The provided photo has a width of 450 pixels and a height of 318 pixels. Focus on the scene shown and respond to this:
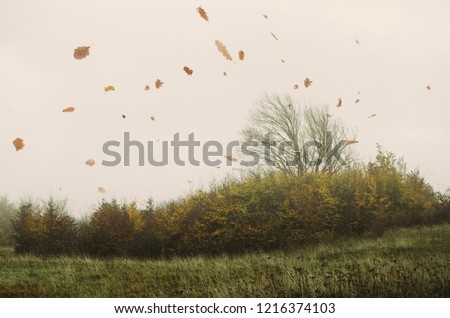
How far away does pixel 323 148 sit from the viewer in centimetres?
3155

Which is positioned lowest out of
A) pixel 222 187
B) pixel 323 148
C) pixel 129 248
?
pixel 129 248

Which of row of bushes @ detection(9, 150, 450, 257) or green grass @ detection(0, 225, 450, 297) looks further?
row of bushes @ detection(9, 150, 450, 257)

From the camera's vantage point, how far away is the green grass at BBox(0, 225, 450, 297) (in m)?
8.83

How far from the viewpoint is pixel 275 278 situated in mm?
10414

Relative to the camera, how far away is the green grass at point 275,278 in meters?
8.83

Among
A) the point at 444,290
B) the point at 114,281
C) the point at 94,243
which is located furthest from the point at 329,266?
the point at 94,243

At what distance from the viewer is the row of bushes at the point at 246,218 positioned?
2172 cm

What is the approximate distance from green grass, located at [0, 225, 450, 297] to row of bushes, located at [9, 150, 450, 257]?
3463 millimetres

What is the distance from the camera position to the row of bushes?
71.3 ft

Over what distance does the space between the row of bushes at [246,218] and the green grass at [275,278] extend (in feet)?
11.4

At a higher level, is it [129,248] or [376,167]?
[376,167]

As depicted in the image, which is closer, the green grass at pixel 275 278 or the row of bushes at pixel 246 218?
the green grass at pixel 275 278
